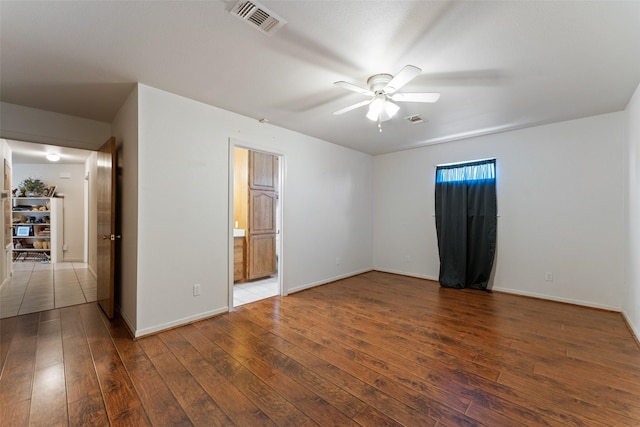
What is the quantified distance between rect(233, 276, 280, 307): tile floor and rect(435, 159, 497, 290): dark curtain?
2.89 m

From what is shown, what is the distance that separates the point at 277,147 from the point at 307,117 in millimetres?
650

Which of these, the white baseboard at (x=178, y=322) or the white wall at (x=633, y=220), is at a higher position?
the white wall at (x=633, y=220)

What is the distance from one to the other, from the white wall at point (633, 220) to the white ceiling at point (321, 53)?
275 millimetres

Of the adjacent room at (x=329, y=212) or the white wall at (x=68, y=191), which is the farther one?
the white wall at (x=68, y=191)

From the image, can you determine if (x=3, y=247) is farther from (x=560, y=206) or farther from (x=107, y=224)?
(x=560, y=206)

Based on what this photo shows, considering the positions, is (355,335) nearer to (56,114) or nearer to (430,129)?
(430,129)

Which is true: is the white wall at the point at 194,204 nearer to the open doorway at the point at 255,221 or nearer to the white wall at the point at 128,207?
the white wall at the point at 128,207

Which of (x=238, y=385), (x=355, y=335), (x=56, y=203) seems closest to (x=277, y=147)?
(x=355, y=335)

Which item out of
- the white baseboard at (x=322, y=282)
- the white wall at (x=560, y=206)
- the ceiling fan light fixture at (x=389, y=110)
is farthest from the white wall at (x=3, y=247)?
the white wall at (x=560, y=206)

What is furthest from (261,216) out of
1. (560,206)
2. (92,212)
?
(560,206)

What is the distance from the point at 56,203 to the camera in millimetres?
6734

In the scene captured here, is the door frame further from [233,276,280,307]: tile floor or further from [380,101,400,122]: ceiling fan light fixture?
[380,101,400,122]: ceiling fan light fixture

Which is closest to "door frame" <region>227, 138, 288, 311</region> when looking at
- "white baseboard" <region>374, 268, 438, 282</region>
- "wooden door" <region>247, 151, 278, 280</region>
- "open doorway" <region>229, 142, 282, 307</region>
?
"open doorway" <region>229, 142, 282, 307</region>

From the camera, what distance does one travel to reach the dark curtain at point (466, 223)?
4.31 meters
